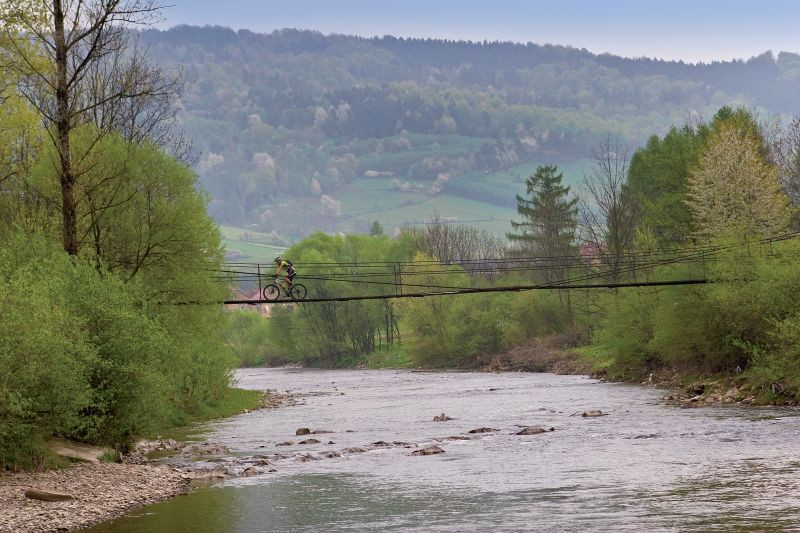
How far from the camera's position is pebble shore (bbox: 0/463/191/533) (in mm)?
22031

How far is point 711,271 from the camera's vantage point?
161 ft

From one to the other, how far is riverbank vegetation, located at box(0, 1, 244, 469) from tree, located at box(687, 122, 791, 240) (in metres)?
29.9

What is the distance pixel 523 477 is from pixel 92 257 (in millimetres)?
19660

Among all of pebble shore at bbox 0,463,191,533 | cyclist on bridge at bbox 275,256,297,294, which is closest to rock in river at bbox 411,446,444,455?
pebble shore at bbox 0,463,191,533

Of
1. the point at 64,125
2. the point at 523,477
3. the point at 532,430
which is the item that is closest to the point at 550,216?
the point at 532,430

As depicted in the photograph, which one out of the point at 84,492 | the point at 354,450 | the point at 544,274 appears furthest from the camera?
the point at 544,274

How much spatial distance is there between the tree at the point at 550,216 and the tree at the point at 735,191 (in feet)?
127

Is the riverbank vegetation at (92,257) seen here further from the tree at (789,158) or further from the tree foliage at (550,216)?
the tree foliage at (550,216)

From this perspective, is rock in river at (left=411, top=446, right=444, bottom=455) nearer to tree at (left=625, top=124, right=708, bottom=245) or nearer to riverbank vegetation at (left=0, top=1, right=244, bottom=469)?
riverbank vegetation at (left=0, top=1, right=244, bottom=469)

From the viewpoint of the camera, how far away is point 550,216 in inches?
4117

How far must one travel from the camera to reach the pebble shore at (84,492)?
22031mm

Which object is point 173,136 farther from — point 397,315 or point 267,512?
point 397,315

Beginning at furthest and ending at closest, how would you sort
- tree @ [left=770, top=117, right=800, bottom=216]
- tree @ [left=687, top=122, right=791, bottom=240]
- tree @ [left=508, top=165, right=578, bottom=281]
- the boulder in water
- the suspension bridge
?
1. tree @ [left=508, top=165, right=578, bottom=281]
2. tree @ [left=770, top=117, right=800, bottom=216]
3. tree @ [left=687, top=122, right=791, bottom=240]
4. the suspension bridge
5. the boulder in water

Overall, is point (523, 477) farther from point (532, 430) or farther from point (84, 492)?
point (84, 492)
